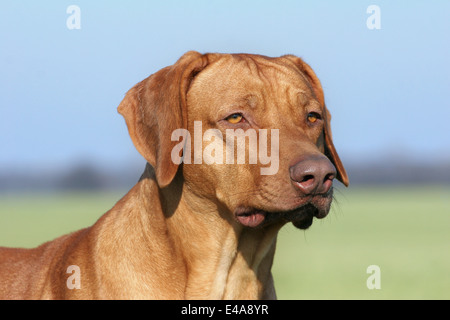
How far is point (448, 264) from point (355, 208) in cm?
2441

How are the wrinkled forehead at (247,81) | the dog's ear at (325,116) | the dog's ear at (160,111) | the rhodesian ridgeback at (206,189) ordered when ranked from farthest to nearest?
the dog's ear at (325,116)
the wrinkled forehead at (247,81)
the dog's ear at (160,111)
the rhodesian ridgeback at (206,189)

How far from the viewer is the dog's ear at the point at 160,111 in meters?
4.92

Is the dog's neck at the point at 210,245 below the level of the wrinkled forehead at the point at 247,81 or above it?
below

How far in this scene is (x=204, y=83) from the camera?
523 cm

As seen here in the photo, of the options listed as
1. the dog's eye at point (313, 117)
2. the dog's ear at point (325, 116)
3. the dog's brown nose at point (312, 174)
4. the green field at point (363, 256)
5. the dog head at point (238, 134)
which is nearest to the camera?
the dog's brown nose at point (312, 174)

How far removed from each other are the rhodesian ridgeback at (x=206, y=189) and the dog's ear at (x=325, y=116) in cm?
30

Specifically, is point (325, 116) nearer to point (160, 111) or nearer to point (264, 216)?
point (264, 216)

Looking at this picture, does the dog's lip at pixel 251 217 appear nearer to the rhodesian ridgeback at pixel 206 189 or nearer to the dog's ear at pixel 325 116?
the rhodesian ridgeback at pixel 206 189
